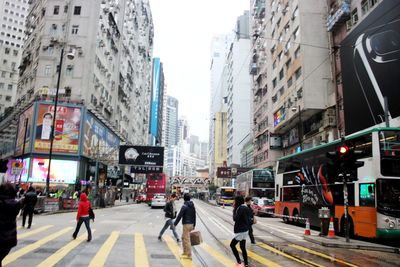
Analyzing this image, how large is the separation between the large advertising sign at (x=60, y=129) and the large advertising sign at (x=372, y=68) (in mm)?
29683

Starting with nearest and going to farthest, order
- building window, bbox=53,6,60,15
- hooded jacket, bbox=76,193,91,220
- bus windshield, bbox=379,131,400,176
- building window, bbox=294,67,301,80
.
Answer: hooded jacket, bbox=76,193,91,220
bus windshield, bbox=379,131,400,176
building window, bbox=294,67,301,80
building window, bbox=53,6,60,15

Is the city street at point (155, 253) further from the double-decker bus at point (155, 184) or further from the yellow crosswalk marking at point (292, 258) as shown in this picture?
the double-decker bus at point (155, 184)

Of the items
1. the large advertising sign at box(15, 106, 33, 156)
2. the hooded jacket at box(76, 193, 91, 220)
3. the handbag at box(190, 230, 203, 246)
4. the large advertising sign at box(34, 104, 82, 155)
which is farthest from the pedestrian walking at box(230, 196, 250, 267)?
the large advertising sign at box(34, 104, 82, 155)

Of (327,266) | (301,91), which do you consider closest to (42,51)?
(301,91)

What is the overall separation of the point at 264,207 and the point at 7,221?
29568mm

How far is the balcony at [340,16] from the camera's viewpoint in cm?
3878

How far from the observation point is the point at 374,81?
1233 inches

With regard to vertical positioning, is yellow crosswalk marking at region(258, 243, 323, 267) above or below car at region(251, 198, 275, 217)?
below

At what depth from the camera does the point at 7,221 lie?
557 centimetres

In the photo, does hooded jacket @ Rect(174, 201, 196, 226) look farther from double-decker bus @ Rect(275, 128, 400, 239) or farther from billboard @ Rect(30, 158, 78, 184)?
billboard @ Rect(30, 158, 78, 184)

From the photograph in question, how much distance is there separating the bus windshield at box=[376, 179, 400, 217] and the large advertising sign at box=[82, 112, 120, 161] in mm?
37404

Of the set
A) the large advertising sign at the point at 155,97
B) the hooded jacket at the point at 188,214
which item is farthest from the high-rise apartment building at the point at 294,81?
the large advertising sign at the point at 155,97

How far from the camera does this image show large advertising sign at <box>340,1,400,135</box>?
1147 inches

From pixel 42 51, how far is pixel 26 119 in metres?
9.51
